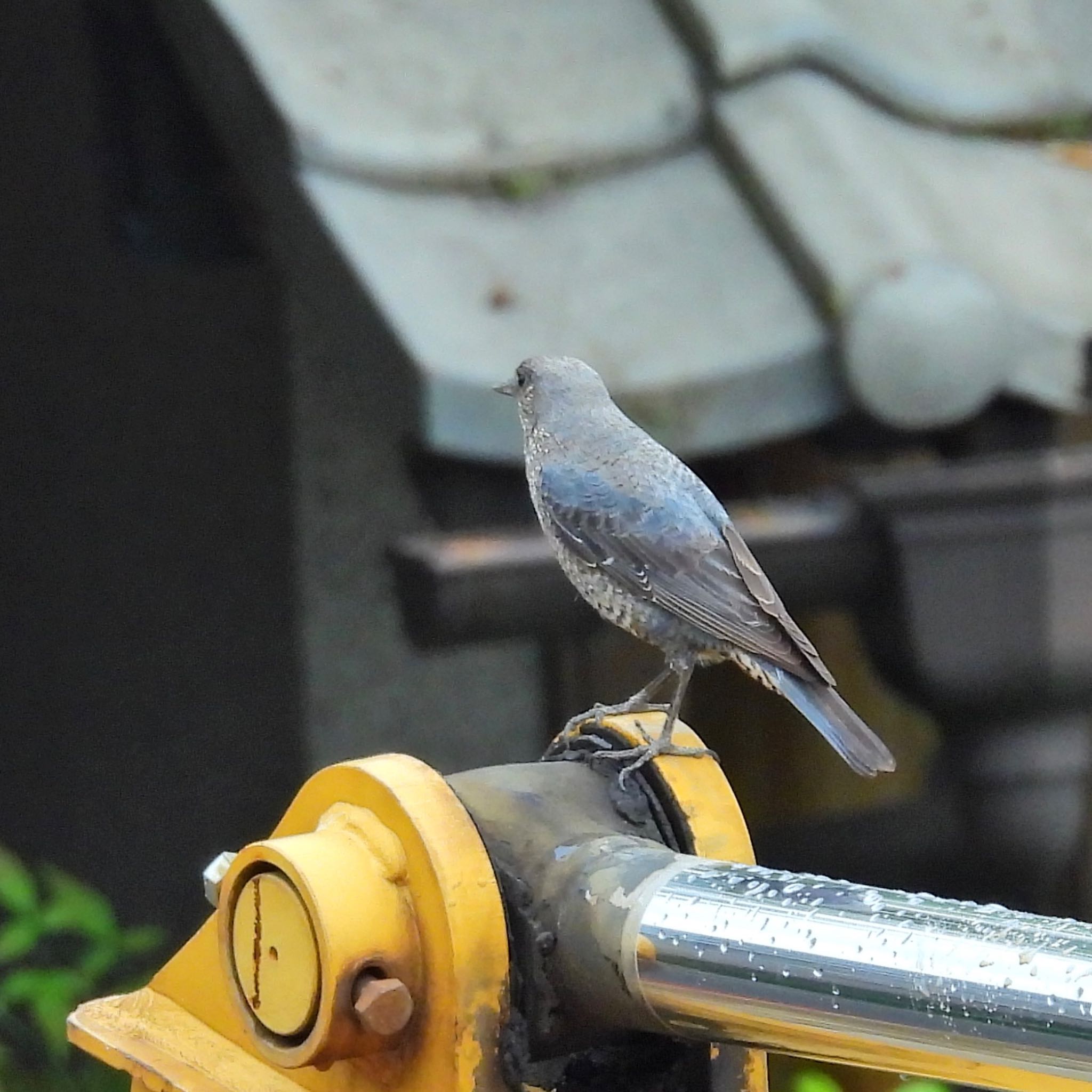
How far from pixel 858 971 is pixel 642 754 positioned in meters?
0.39

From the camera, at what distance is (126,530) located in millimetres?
4273

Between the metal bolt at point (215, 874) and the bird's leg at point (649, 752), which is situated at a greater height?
the bird's leg at point (649, 752)

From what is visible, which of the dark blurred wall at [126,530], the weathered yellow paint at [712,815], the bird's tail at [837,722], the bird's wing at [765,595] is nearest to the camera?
the weathered yellow paint at [712,815]

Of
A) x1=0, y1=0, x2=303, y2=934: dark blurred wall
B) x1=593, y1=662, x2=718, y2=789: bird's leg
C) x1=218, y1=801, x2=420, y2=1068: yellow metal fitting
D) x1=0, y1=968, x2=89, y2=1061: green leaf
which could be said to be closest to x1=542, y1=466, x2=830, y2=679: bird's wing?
x1=593, y1=662, x2=718, y2=789: bird's leg

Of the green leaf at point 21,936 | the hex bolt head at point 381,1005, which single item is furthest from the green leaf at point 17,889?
the hex bolt head at point 381,1005

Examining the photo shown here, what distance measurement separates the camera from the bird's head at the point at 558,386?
1.91m

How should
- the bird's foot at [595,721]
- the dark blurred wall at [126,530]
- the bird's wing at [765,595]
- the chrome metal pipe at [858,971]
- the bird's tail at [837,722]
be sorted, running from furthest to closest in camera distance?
the dark blurred wall at [126,530] < the bird's wing at [765,595] < the bird's tail at [837,722] < the bird's foot at [595,721] < the chrome metal pipe at [858,971]

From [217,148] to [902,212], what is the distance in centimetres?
139

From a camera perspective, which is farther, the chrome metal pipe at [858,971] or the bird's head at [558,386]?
the bird's head at [558,386]

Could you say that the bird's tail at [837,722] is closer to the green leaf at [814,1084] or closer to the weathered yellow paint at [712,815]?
the weathered yellow paint at [712,815]

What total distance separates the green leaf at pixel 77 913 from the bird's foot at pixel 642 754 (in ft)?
5.89

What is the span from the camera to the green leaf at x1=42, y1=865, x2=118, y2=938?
Answer: 2.89 m

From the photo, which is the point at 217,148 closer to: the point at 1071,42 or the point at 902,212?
the point at 902,212

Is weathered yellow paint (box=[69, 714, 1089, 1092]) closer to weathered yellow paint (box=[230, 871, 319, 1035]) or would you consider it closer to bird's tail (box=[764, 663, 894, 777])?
weathered yellow paint (box=[230, 871, 319, 1035])
